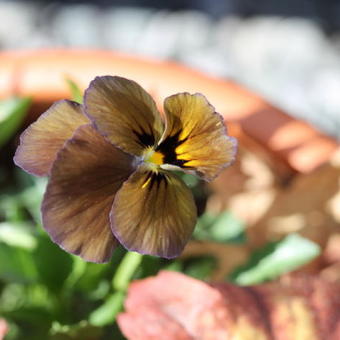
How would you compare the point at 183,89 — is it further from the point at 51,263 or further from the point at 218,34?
the point at 218,34

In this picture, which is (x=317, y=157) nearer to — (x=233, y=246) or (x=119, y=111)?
(x=233, y=246)

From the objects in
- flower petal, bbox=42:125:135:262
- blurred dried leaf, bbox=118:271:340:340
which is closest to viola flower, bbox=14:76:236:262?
flower petal, bbox=42:125:135:262

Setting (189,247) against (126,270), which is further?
(189,247)

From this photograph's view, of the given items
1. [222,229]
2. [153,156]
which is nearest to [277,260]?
[222,229]

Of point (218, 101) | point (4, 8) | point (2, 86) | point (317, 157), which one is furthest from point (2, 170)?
point (4, 8)

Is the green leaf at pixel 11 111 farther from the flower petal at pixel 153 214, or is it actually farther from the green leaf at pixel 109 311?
the flower petal at pixel 153 214

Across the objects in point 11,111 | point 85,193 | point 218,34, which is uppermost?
point 85,193

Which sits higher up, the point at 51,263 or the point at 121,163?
the point at 121,163
